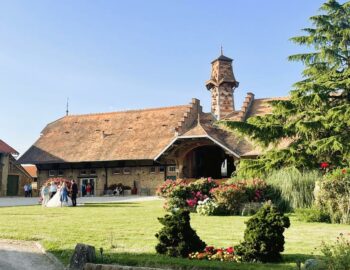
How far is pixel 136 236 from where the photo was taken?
11664 mm

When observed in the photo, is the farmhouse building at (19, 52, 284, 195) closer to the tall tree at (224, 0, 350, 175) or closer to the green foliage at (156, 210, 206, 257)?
the tall tree at (224, 0, 350, 175)

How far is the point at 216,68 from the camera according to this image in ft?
155

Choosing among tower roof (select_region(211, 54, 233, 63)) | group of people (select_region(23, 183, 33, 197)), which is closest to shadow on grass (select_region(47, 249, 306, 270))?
group of people (select_region(23, 183, 33, 197))

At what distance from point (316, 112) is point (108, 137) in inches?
1000

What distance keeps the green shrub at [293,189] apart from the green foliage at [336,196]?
5.75 ft

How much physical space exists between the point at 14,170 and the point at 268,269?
39.8 metres

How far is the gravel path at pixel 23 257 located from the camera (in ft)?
28.9

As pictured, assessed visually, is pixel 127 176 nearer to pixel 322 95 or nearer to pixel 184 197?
pixel 184 197

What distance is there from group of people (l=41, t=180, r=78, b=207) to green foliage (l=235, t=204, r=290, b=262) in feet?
57.0

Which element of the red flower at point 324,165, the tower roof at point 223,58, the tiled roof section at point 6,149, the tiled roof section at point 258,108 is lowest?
the red flower at point 324,165

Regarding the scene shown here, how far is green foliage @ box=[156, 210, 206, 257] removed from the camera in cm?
884

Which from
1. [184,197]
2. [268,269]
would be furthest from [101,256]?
[184,197]

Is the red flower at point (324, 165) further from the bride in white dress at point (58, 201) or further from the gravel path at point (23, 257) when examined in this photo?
the bride in white dress at point (58, 201)

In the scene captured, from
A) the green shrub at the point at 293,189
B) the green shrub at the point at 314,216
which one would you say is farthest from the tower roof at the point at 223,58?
the green shrub at the point at 314,216
